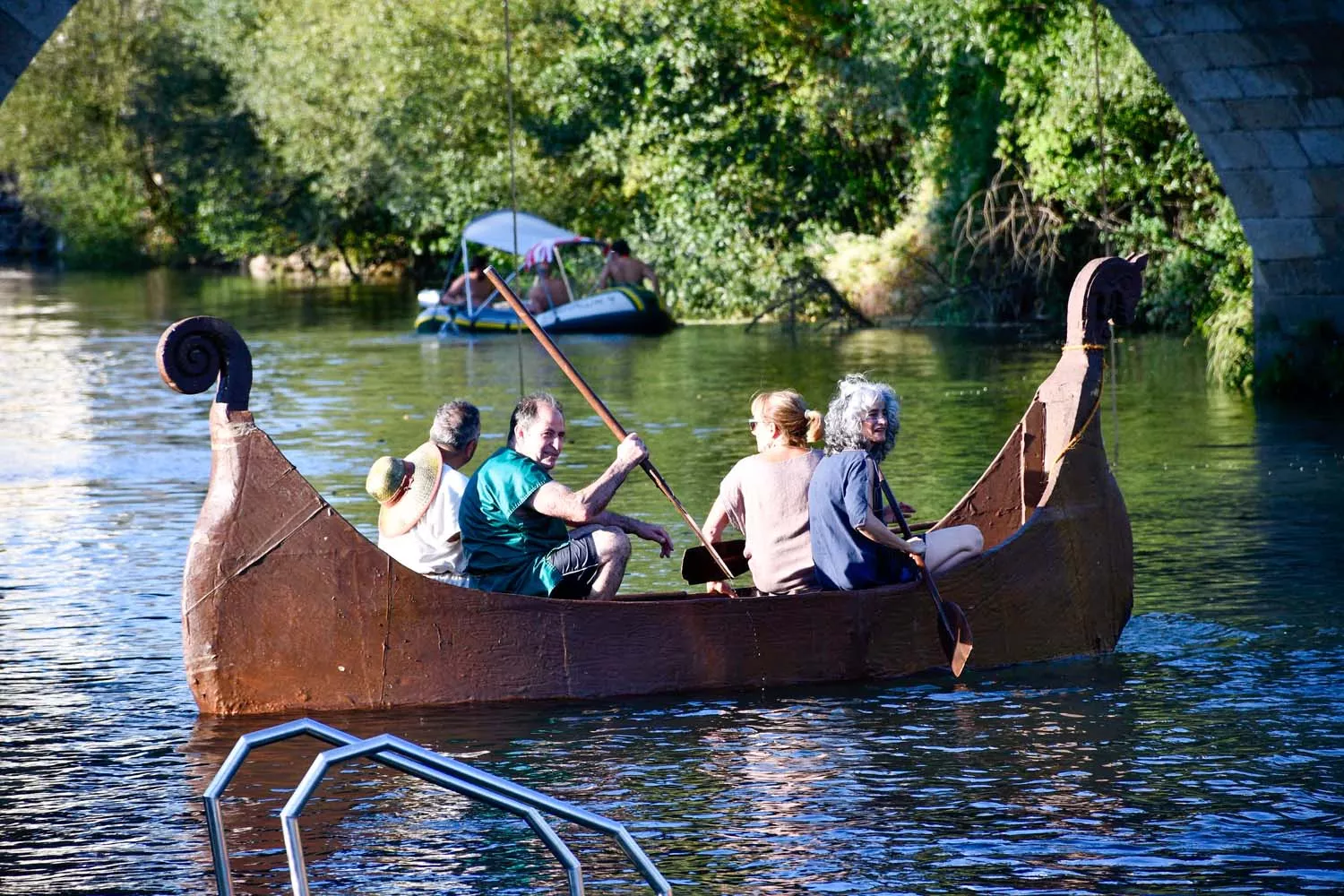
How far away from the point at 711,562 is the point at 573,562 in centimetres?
91

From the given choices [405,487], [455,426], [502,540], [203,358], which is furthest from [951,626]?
[203,358]

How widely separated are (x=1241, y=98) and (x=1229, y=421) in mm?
2314

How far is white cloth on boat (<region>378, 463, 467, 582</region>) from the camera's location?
8156 mm

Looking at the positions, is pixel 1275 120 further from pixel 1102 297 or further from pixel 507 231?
pixel 507 231

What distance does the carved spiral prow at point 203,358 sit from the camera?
7176 mm

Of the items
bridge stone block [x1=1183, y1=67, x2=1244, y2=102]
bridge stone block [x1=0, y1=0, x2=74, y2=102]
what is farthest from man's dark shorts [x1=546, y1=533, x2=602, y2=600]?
bridge stone block [x1=1183, y1=67, x2=1244, y2=102]

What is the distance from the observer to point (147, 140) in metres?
50.6

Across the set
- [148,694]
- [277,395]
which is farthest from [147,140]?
[148,694]

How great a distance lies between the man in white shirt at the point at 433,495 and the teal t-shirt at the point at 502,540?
12cm

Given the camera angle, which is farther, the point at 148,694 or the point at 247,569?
the point at 148,694

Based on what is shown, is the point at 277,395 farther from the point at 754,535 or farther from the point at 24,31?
the point at 754,535

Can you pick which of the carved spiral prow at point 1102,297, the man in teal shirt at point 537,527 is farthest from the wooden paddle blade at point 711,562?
the carved spiral prow at point 1102,297

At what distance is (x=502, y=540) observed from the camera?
7.97 meters

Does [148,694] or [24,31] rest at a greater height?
[24,31]
